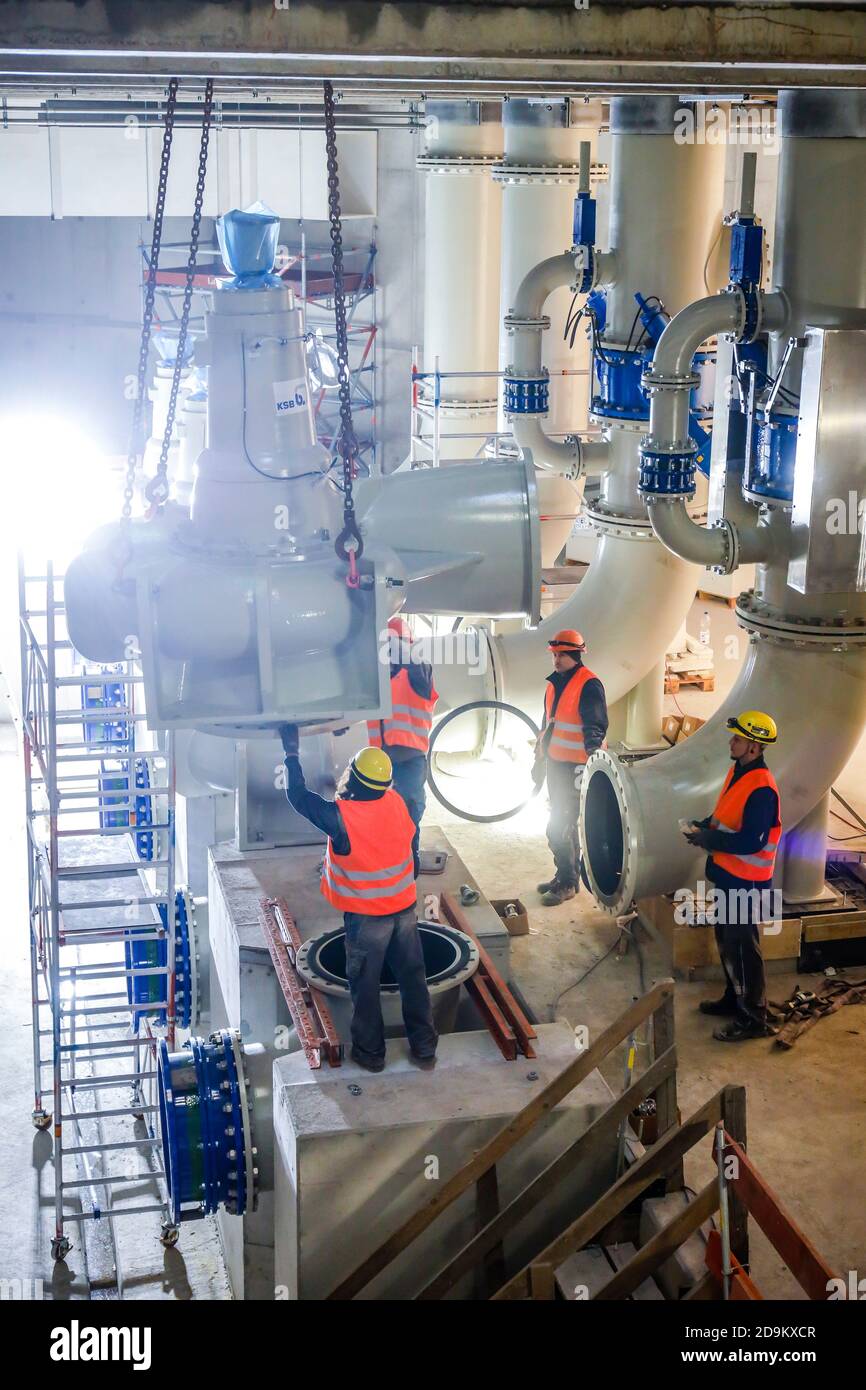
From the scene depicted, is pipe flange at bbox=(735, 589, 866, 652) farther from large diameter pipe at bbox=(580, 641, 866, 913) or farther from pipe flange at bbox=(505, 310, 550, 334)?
pipe flange at bbox=(505, 310, 550, 334)

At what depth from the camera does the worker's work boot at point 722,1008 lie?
26.1ft

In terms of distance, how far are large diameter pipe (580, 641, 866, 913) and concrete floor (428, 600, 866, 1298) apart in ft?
1.77

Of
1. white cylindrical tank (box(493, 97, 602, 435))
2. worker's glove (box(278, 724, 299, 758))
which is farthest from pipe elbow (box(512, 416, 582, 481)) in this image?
worker's glove (box(278, 724, 299, 758))

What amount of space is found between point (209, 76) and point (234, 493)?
1499 millimetres

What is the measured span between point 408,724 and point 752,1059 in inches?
99.7

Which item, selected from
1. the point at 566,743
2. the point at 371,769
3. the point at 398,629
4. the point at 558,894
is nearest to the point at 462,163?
the point at 398,629

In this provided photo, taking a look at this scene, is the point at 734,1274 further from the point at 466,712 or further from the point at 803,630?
the point at 466,712

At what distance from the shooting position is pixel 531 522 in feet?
18.9

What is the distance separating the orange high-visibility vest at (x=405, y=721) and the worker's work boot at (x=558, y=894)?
51.1 inches

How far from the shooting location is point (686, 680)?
12805 mm

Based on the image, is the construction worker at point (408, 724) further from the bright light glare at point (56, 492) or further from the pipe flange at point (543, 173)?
the pipe flange at point (543, 173)

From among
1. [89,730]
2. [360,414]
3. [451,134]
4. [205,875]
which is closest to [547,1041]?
[205,875]

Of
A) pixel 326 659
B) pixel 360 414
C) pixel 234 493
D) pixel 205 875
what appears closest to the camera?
pixel 326 659

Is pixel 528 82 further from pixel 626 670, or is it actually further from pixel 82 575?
pixel 626 670
